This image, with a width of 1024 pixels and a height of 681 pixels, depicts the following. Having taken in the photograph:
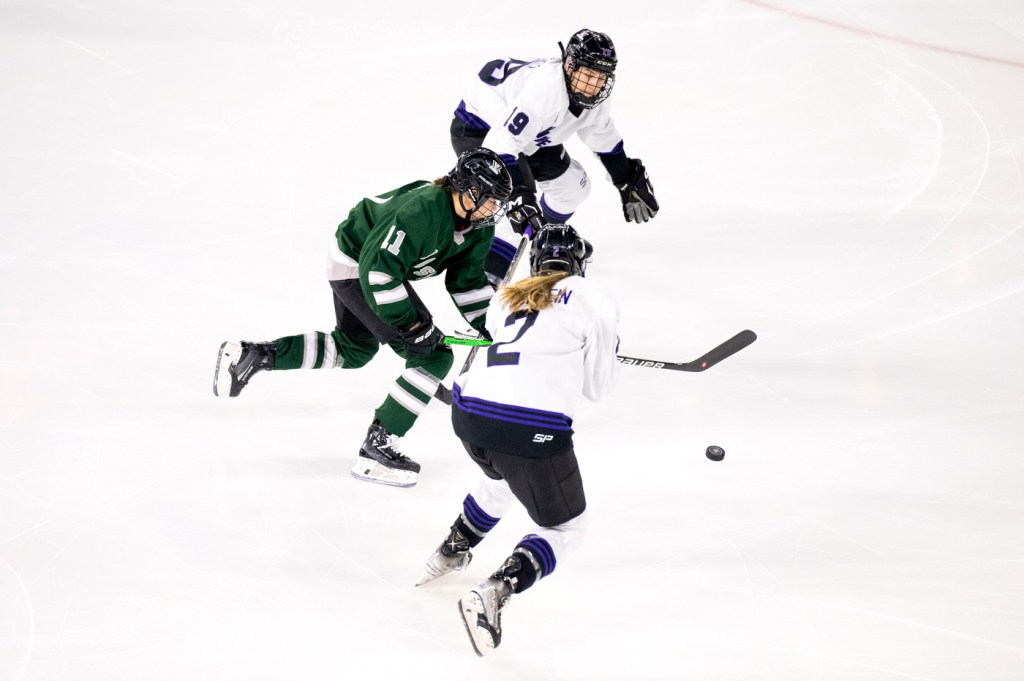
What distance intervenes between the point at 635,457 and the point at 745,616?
759 mm

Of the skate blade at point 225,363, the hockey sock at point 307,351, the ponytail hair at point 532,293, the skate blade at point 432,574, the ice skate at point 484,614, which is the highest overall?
the ponytail hair at point 532,293

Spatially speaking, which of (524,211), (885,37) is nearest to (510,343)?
(524,211)

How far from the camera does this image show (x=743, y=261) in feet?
14.4

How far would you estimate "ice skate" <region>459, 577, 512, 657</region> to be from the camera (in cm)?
222

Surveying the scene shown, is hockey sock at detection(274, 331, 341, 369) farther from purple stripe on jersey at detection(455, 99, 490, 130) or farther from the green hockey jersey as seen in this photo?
purple stripe on jersey at detection(455, 99, 490, 130)

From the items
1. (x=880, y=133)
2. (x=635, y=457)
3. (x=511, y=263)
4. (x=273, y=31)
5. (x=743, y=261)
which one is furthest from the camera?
(x=273, y=31)

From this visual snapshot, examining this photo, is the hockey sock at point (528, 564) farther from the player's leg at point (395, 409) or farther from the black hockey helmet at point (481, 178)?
the black hockey helmet at point (481, 178)

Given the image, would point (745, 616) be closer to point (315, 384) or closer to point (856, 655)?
point (856, 655)

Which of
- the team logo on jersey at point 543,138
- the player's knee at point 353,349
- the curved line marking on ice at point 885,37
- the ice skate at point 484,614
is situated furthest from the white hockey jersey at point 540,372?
the curved line marking on ice at point 885,37

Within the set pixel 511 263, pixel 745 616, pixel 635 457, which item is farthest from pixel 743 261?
pixel 745 616

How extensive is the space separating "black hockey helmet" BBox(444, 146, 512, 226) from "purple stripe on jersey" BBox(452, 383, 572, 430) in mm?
712

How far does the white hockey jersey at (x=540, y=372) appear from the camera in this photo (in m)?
2.29

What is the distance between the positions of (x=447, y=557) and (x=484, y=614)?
38cm

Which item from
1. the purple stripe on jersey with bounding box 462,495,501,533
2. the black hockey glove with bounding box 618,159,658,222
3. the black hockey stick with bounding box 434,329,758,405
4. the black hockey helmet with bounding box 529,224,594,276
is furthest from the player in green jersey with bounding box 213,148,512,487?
the black hockey glove with bounding box 618,159,658,222
